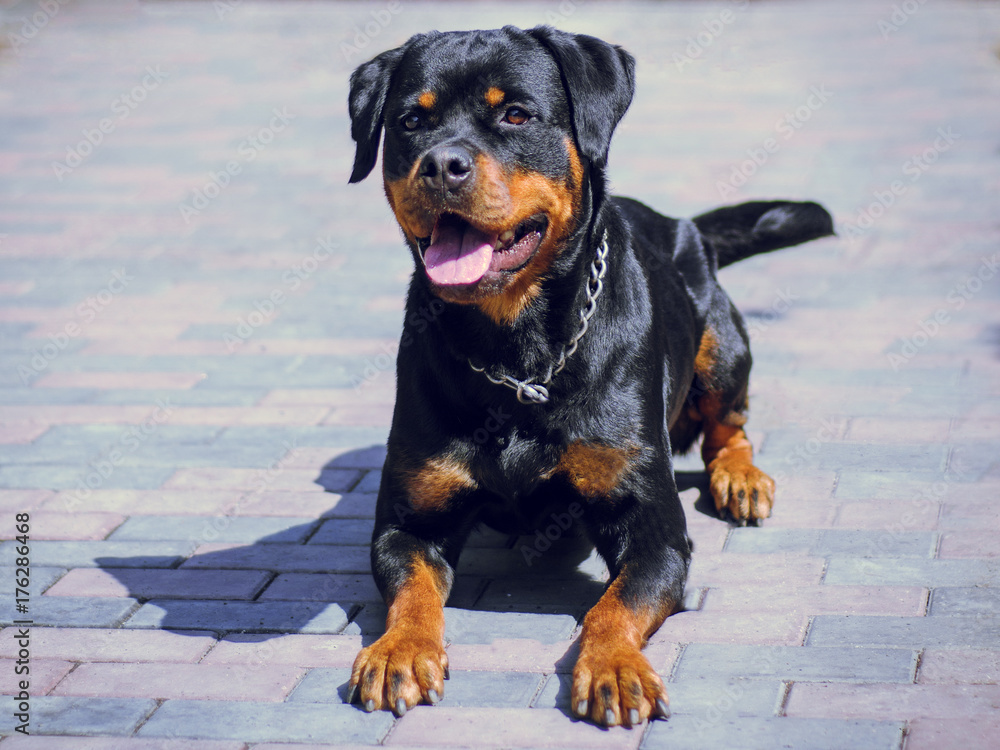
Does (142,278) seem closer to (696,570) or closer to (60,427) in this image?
(60,427)

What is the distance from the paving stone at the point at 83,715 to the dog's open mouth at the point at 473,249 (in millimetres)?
1191

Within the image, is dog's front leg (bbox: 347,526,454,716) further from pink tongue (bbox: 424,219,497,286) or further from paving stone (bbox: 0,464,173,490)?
paving stone (bbox: 0,464,173,490)

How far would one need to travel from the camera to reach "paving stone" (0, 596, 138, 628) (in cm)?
292

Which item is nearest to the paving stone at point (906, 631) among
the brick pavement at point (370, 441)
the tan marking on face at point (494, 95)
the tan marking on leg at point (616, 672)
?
the brick pavement at point (370, 441)

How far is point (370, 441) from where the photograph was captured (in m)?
4.05

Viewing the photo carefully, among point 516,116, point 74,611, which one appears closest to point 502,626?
point 74,611

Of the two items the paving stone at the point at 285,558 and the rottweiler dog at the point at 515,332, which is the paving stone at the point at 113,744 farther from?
the paving stone at the point at 285,558

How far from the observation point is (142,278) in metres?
5.98

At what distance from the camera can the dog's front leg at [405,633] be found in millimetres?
2454

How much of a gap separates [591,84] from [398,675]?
1531 mm

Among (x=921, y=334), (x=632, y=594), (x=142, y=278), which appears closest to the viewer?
(x=632, y=594)

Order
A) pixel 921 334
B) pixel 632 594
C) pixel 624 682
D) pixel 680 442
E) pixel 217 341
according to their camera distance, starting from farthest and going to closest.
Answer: pixel 217 341
pixel 921 334
pixel 680 442
pixel 632 594
pixel 624 682

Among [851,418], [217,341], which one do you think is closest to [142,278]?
[217,341]

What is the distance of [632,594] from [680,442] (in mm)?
1238
